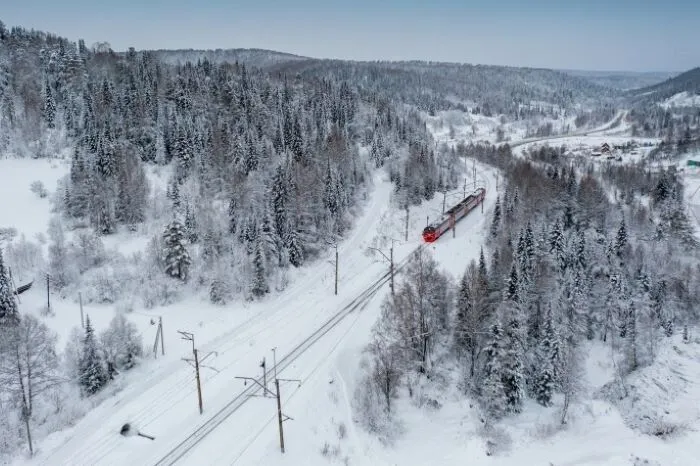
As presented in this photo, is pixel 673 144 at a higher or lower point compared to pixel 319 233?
higher

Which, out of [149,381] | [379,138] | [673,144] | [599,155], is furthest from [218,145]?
[673,144]

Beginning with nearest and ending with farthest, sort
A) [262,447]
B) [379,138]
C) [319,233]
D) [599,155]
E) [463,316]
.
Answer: [262,447], [463,316], [319,233], [379,138], [599,155]

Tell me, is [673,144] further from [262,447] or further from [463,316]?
[262,447]

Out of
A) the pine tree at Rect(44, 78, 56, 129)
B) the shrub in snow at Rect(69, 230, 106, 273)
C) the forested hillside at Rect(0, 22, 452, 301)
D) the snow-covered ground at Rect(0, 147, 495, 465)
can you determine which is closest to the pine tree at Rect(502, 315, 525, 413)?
the snow-covered ground at Rect(0, 147, 495, 465)

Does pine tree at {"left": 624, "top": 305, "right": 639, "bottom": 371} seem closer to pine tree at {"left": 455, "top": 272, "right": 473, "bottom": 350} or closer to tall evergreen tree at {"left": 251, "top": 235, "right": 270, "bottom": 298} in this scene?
pine tree at {"left": 455, "top": 272, "right": 473, "bottom": 350}

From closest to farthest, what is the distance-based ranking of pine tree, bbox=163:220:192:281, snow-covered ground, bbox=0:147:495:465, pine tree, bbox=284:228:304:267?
snow-covered ground, bbox=0:147:495:465, pine tree, bbox=163:220:192:281, pine tree, bbox=284:228:304:267

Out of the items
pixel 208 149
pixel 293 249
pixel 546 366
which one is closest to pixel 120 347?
pixel 293 249

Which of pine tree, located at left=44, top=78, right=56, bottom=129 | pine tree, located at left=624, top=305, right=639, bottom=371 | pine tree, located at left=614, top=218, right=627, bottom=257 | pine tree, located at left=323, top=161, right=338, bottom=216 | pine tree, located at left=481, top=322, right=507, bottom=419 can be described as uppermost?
pine tree, located at left=44, top=78, right=56, bottom=129
